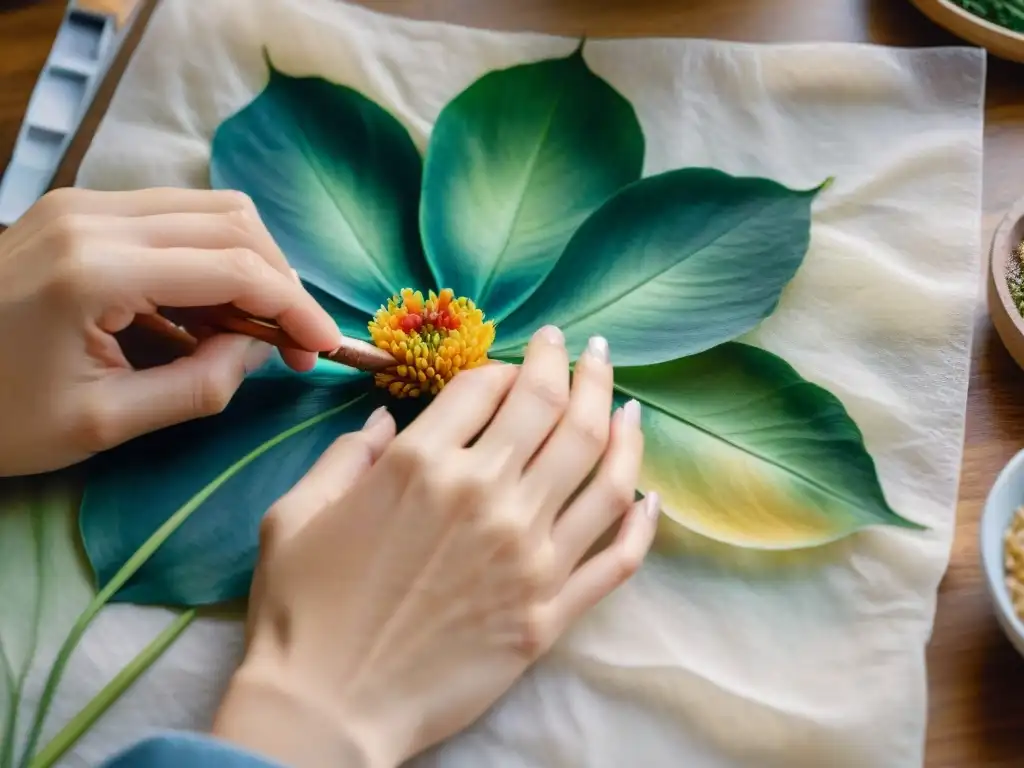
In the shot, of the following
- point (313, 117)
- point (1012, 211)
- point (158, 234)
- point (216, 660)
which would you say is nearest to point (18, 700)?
point (216, 660)

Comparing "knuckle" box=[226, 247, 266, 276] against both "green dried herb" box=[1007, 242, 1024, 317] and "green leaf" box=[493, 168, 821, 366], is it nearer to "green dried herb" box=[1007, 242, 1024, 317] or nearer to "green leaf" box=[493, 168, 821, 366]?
"green leaf" box=[493, 168, 821, 366]

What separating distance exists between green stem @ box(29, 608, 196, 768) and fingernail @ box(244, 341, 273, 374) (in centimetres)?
11

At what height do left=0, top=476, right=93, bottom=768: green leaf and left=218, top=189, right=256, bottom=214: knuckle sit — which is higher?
left=218, top=189, right=256, bottom=214: knuckle

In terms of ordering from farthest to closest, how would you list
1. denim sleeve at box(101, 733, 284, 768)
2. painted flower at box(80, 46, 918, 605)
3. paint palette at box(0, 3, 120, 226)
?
paint palette at box(0, 3, 120, 226) < painted flower at box(80, 46, 918, 605) < denim sleeve at box(101, 733, 284, 768)

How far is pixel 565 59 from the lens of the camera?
1.72 ft

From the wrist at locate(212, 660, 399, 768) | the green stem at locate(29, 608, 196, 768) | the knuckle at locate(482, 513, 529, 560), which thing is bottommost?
the green stem at locate(29, 608, 196, 768)

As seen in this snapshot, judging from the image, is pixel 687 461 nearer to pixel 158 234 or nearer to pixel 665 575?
pixel 665 575

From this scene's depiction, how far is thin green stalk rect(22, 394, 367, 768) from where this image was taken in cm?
36

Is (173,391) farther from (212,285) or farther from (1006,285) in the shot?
(1006,285)

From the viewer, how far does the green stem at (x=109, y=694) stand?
35 centimetres

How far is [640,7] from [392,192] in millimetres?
216

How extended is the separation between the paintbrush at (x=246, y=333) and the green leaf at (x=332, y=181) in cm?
4

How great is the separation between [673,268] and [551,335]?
3.1 inches

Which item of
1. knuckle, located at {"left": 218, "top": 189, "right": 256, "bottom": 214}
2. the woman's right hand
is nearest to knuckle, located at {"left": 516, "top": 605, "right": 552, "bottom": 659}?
the woman's right hand
